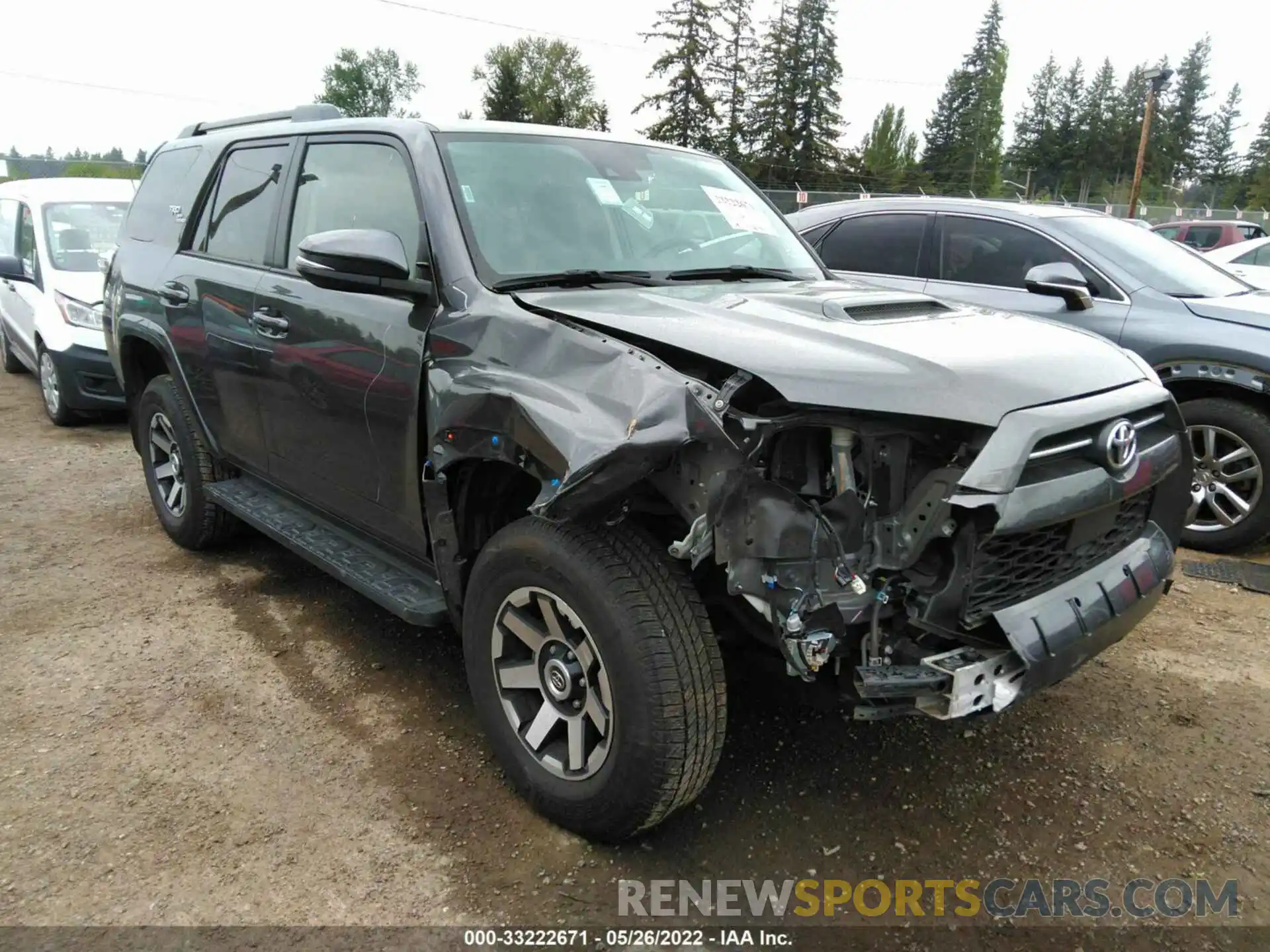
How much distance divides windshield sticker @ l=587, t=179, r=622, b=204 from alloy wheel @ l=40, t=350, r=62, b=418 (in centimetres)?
606

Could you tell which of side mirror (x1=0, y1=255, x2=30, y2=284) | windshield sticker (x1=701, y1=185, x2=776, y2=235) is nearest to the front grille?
windshield sticker (x1=701, y1=185, x2=776, y2=235)

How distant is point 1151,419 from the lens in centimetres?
238

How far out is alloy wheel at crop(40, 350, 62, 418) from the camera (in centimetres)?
713

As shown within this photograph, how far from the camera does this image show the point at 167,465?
15.2ft

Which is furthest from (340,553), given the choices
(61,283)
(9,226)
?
(9,226)

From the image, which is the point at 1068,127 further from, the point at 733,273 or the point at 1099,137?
the point at 733,273

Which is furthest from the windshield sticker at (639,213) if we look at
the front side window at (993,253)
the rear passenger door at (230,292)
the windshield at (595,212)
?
the front side window at (993,253)

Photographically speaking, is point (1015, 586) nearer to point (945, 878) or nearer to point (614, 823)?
point (945, 878)

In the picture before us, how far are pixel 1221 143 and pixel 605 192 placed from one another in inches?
4154

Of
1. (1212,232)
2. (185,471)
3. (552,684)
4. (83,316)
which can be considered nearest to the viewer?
(552,684)

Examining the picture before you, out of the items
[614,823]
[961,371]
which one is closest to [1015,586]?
[961,371]

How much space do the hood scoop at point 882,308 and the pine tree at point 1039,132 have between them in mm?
90801

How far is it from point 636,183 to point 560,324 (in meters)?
1.13

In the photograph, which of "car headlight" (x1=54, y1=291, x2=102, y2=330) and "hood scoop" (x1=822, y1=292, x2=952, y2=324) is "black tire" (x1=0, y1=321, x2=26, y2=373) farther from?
"hood scoop" (x1=822, y1=292, x2=952, y2=324)
